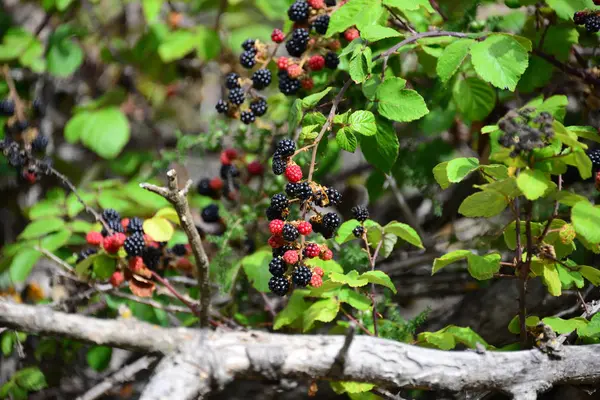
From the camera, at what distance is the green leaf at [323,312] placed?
5.97ft

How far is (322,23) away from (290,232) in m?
0.74

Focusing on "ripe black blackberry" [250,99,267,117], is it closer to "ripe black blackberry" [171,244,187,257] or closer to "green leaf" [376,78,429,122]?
"green leaf" [376,78,429,122]

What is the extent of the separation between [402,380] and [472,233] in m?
1.46

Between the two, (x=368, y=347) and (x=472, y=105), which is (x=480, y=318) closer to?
(x=472, y=105)

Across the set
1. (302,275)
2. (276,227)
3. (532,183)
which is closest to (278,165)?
(276,227)

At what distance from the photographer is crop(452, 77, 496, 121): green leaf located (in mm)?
2158

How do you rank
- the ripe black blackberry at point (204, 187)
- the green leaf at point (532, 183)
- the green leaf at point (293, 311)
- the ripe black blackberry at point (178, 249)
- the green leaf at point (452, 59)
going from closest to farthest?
the green leaf at point (532, 183) < the green leaf at point (452, 59) < the green leaf at point (293, 311) < the ripe black blackberry at point (178, 249) < the ripe black blackberry at point (204, 187)

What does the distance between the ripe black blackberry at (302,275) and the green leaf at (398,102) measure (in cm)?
48

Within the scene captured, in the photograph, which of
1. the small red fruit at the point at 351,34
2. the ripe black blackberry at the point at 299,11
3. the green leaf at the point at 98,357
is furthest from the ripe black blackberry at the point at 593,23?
the green leaf at the point at 98,357

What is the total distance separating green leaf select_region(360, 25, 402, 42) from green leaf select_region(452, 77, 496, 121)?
0.50 meters

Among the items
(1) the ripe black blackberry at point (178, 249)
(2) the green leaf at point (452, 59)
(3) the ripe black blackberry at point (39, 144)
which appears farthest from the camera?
(3) the ripe black blackberry at point (39, 144)

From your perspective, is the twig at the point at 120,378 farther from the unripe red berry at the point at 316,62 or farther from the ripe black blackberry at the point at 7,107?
the ripe black blackberry at the point at 7,107

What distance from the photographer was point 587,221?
1547 mm

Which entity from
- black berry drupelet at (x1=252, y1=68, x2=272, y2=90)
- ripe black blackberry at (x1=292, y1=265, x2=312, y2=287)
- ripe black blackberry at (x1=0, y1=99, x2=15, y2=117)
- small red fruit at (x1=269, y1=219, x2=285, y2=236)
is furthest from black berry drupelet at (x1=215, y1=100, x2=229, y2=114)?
ripe black blackberry at (x1=0, y1=99, x2=15, y2=117)
